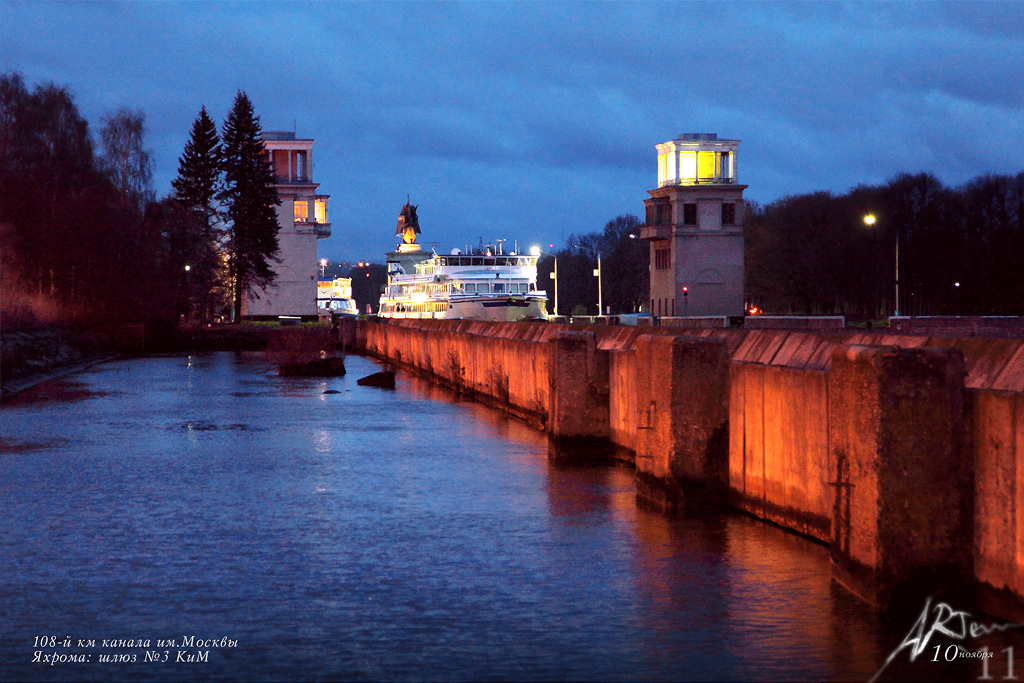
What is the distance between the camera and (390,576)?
45.7 ft

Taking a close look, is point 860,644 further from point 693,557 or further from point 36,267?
point 36,267

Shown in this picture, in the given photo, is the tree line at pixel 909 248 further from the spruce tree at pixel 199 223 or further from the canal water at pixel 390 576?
the canal water at pixel 390 576

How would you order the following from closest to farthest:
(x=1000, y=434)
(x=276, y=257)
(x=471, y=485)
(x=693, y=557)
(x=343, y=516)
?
(x=1000, y=434) < (x=693, y=557) < (x=343, y=516) < (x=471, y=485) < (x=276, y=257)

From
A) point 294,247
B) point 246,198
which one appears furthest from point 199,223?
point 294,247

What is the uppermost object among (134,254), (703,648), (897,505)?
(134,254)

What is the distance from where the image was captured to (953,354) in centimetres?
1109

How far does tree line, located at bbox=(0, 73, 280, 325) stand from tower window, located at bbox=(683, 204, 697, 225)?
4481cm

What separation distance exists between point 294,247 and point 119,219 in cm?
4914

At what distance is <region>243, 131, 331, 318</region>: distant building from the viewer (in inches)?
5128

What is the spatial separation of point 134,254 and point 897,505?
81455 mm

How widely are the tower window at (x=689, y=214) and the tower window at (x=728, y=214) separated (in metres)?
3.27

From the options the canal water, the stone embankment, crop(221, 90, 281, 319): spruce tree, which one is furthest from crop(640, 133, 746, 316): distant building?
the canal water

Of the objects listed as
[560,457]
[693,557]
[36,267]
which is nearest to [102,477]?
[560,457]

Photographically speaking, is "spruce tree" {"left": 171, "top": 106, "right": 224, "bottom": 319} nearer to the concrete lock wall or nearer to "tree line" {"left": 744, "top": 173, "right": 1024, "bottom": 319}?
"tree line" {"left": 744, "top": 173, "right": 1024, "bottom": 319}
